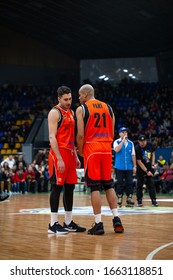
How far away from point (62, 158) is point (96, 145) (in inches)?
19.1

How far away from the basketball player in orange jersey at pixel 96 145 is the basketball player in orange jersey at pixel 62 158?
20 centimetres

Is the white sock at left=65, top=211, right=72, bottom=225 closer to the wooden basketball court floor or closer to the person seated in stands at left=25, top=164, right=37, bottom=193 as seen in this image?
the wooden basketball court floor

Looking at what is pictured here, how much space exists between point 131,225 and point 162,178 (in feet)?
44.4

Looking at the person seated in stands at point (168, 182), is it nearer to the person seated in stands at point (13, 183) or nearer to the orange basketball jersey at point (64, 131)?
the person seated in stands at point (13, 183)

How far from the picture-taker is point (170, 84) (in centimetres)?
3506

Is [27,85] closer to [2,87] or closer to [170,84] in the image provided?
[2,87]

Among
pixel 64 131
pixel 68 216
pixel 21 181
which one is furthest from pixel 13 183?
pixel 64 131

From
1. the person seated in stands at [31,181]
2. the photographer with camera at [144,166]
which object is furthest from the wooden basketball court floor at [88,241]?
the person seated in stands at [31,181]

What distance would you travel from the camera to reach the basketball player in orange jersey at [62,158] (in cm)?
786

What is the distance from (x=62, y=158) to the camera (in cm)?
796

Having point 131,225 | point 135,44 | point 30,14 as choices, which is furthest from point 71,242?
point 135,44

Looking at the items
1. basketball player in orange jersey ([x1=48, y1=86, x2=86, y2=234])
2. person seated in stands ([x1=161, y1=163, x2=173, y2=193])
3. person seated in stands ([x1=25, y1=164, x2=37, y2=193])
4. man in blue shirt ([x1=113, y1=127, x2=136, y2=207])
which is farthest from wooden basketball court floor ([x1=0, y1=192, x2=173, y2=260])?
person seated in stands ([x1=25, y1=164, x2=37, y2=193])

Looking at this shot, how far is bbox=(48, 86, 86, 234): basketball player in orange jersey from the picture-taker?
786 centimetres

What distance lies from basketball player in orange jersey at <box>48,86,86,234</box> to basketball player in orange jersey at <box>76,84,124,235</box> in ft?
0.66
